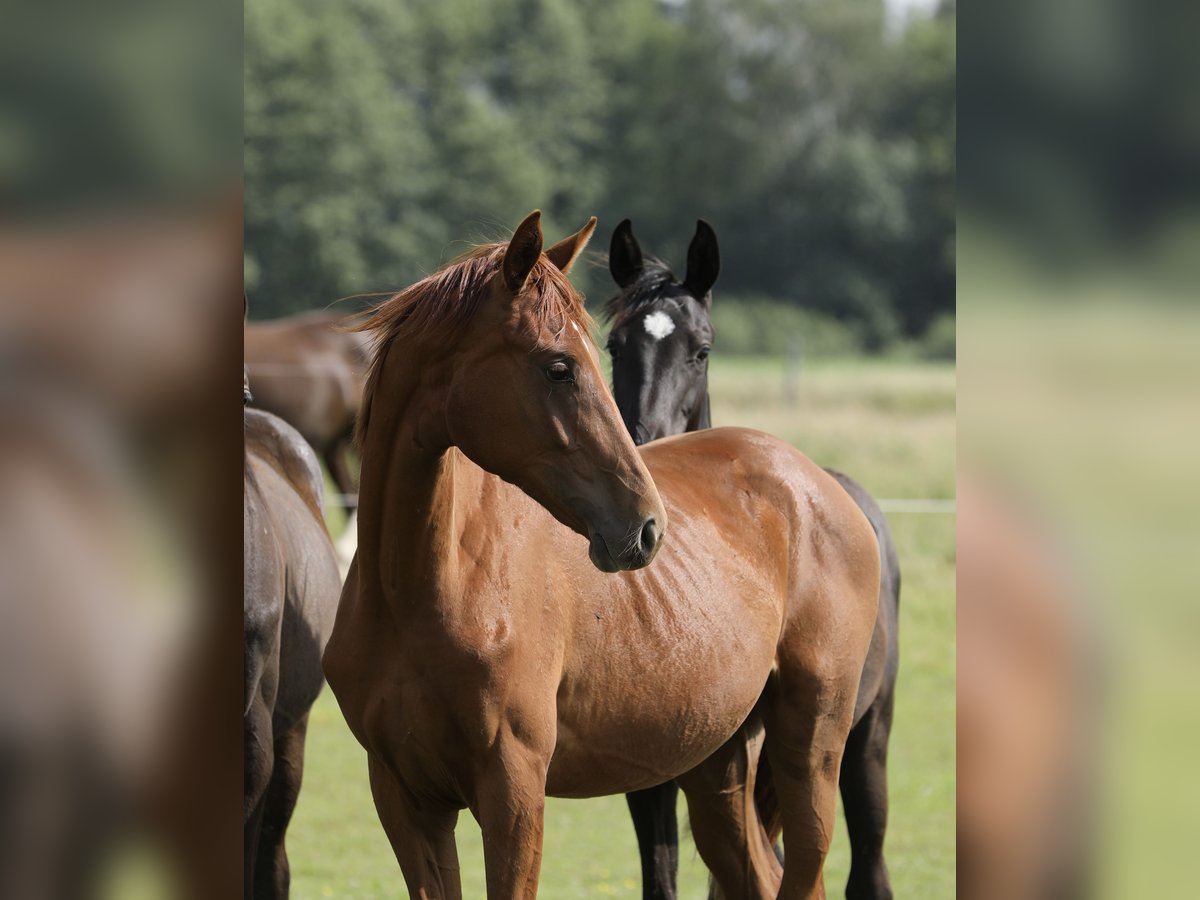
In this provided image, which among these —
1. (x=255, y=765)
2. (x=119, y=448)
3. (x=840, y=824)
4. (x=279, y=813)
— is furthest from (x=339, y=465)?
(x=119, y=448)

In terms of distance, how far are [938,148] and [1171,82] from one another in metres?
59.3

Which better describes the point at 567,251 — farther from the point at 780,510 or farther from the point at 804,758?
the point at 804,758

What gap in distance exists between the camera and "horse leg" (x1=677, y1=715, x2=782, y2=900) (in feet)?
12.9

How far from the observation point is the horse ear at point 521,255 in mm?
2619

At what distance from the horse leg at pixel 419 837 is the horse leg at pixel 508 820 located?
0.20 metres

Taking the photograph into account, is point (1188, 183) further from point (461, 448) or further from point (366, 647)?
point (366, 647)

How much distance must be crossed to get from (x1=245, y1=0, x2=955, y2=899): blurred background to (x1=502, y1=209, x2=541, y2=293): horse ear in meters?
18.2

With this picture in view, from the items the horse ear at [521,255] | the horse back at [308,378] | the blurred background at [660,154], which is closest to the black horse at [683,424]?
the horse ear at [521,255]

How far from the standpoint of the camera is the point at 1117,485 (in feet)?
2.90

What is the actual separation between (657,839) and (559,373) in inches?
77.1

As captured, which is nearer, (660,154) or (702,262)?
(702,262)

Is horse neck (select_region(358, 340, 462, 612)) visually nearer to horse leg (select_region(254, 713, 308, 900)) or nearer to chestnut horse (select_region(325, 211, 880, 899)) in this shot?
chestnut horse (select_region(325, 211, 880, 899))

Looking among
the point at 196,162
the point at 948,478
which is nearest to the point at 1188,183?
the point at 196,162

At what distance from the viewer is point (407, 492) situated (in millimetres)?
2820
